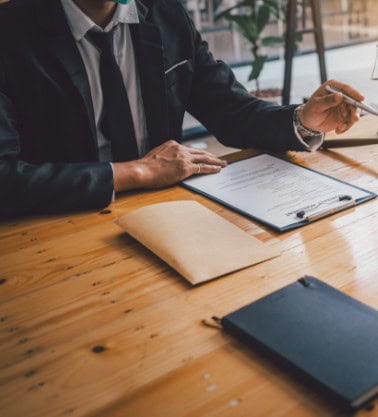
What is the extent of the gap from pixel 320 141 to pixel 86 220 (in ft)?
2.07

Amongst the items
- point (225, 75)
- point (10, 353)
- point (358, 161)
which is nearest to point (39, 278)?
point (10, 353)

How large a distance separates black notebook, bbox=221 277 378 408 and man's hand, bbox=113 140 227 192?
0.52 metres

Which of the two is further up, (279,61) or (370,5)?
(370,5)

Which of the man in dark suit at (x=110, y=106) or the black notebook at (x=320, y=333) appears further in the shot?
the man in dark suit at (x=110, y=106)

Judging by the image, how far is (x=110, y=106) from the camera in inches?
57.5

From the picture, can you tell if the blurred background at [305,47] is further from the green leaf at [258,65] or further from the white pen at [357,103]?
the white pen at [357,103]

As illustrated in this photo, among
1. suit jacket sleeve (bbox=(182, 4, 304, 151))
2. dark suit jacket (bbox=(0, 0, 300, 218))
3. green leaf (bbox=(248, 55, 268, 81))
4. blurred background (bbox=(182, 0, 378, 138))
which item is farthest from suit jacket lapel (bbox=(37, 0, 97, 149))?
blurred background (bbox=(182, 0, 378, 138))

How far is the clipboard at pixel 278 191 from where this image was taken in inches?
39.0

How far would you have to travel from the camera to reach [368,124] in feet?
5.03

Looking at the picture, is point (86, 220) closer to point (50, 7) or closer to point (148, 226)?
point (148, 226)

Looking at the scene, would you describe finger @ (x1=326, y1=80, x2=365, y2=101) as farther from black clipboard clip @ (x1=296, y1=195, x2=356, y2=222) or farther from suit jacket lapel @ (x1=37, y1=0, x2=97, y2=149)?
Result: suit jacket lapel @ (x1=37, y1=0, x2=97, y2=149)

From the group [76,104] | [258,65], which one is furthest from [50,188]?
[258,65]

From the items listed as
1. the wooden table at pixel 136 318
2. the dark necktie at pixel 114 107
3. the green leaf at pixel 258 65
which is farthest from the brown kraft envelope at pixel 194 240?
the green leaf at pixel 258 65

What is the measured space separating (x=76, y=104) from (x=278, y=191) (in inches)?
24.5
